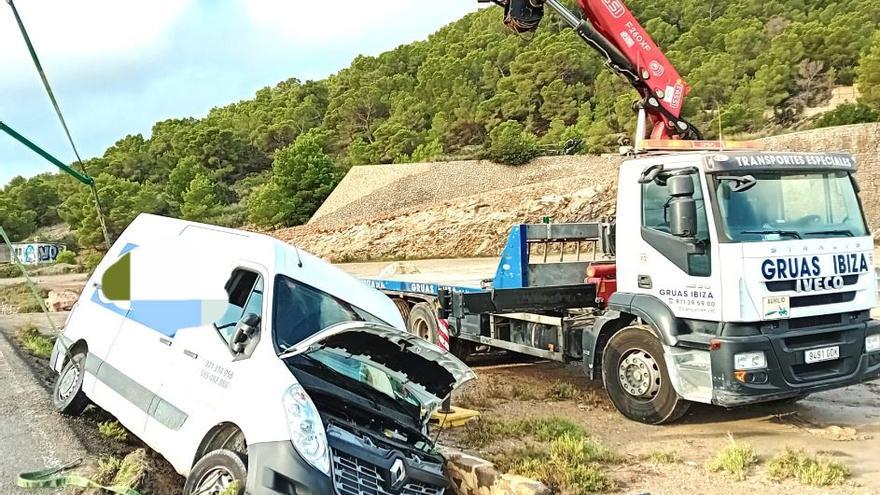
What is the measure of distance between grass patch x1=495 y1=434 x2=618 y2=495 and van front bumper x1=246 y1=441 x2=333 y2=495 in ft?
6.96

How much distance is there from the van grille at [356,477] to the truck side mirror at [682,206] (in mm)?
3570

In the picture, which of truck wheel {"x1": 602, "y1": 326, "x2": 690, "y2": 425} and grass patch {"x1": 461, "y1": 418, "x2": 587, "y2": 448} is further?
truck wheel {"x1": 602, "y1": 326, "x2": 690, "y2": 425}

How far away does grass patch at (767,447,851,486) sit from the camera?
Result: 5.35m

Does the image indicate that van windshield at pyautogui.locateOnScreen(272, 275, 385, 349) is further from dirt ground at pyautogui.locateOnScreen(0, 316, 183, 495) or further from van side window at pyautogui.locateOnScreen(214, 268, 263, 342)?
dirt ground at pyautogui.locateOnScreen(0, 316, 183, 495)

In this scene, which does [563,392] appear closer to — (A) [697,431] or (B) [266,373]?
(A) [697,431]

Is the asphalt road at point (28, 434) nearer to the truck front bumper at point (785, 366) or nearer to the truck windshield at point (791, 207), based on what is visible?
the truck front bumper at point (785, 366)

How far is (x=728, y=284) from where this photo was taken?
A: 639 cm

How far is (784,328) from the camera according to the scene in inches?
257

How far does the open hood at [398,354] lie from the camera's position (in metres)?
4.37

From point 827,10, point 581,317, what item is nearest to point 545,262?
point 581,317

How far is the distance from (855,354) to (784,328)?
2.92 ft

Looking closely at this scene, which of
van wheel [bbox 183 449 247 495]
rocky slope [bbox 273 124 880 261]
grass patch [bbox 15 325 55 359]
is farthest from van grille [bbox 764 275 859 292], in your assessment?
rocky slope [bbox 273 124 880 261]

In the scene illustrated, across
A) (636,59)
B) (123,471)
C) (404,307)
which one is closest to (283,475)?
(123,471)

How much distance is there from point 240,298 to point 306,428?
1372 millimetres
